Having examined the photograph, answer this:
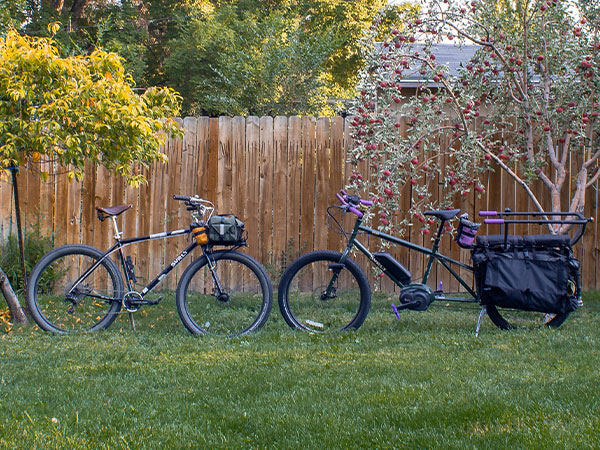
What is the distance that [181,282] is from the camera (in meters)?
5.41

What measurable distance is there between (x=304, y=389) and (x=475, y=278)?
7.42ft

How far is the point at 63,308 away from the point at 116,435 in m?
3.40

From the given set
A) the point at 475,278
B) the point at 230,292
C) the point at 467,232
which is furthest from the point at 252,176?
the point at 475,278

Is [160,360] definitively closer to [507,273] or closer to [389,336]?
[389,336]

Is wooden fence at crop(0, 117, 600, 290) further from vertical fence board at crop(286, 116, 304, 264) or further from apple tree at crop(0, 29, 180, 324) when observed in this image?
apple tree at crop(0, 29, 180, 324)

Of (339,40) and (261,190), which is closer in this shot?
(261,190)

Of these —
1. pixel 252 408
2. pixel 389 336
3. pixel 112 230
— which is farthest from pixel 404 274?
pixel 112 230

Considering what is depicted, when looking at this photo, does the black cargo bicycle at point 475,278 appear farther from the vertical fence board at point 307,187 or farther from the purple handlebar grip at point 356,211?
the vertical fence board at point 307,187

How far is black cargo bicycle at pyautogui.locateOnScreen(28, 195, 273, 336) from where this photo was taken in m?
5.44

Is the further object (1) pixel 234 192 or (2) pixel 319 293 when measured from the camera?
(1) pixel 234 192

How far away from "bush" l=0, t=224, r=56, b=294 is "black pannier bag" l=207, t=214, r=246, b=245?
123 inches

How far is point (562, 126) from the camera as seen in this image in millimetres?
6449

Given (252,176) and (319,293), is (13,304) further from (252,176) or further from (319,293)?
(252,176)

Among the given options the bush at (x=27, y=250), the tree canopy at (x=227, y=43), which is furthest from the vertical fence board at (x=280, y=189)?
the tree canopy at (x=227, y=43)
